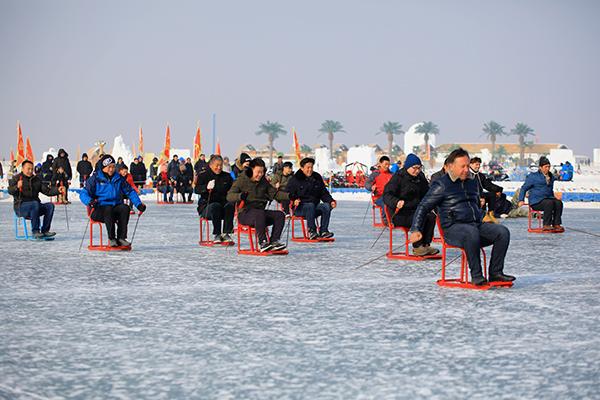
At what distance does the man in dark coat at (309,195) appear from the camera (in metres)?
15.7

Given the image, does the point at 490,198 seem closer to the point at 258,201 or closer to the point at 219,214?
the point at 258,201

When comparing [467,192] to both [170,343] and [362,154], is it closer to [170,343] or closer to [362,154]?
[170,343]

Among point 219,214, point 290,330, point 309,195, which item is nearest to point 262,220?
→ point 219,214

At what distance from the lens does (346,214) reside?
79.5 ft

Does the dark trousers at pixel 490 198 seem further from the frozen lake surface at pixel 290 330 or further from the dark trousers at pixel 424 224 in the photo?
the frozen lake surface at pixel 290 330

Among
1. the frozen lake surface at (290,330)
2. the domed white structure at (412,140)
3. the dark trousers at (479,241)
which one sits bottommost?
the frozen lake surface at (290,330)

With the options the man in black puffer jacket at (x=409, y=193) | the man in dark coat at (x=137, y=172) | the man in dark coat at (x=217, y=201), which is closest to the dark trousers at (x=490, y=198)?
the man in black puffer jacket at (x=409, y=193)

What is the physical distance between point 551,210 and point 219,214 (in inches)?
263

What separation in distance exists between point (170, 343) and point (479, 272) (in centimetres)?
388

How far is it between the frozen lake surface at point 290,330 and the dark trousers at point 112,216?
4.26 ft

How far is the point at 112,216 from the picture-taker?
13.7m

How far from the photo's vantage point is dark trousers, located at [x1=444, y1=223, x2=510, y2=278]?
30.1 feet

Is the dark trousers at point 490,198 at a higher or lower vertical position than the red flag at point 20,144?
lower

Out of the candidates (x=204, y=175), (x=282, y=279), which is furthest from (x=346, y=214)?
(x=282, y=279)
